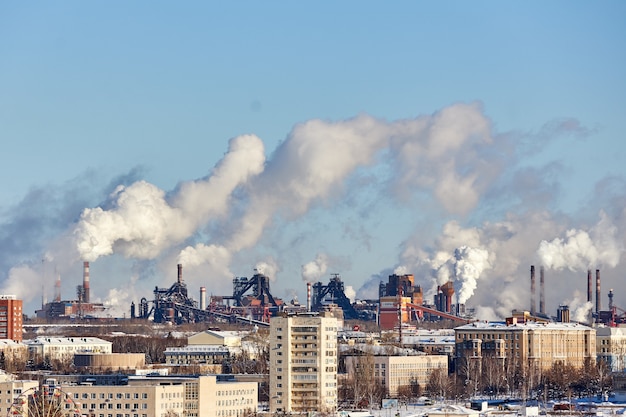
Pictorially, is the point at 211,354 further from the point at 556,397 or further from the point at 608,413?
the point at 608,413

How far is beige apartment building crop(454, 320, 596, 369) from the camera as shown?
12181 cm

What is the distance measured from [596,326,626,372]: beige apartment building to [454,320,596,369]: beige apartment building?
2.53 meters

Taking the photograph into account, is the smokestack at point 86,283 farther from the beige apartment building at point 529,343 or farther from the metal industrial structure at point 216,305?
the beige apartment building at point 529,343

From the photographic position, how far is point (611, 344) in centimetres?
13475

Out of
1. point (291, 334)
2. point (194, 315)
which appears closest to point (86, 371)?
point (291, 334)

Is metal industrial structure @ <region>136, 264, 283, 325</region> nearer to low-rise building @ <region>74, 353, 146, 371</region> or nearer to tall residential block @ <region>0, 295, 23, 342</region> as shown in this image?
tall residential block @ <region>0, 295, 23, 342</region>

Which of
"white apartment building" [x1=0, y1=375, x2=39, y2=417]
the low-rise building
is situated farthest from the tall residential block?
"white apartment building" [x1=0, y1=375, x2=39, y2=417]

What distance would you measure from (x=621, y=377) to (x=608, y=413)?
769 inches

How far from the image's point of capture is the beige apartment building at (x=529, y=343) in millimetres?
121812

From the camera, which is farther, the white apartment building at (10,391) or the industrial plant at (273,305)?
the industrial plant at (273,305)

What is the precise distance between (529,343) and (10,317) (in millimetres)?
44788

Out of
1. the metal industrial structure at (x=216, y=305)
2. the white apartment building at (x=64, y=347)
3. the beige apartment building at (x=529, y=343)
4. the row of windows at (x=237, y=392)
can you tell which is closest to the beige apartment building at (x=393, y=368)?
the beige apartment building at (x=529, y=343)

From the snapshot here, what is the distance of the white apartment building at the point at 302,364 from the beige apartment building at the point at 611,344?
51.2m

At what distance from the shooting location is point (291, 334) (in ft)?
274
